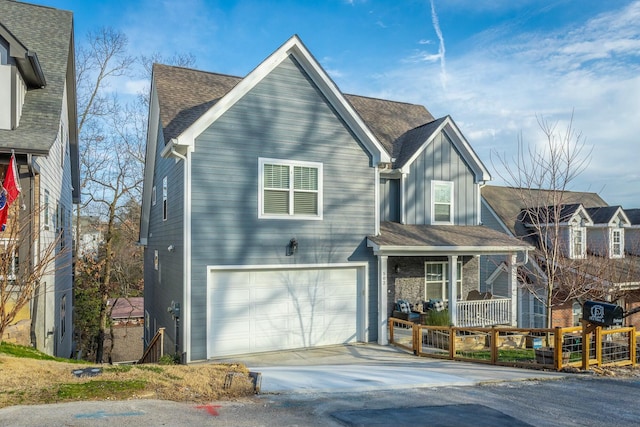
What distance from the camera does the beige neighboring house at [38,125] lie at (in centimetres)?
991

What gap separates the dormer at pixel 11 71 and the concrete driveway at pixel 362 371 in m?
7.32

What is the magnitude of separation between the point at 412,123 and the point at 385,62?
2.94m

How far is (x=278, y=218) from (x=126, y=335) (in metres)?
21.4

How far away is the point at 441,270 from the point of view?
16.5m

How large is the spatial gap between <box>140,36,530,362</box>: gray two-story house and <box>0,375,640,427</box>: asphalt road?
4.59 m

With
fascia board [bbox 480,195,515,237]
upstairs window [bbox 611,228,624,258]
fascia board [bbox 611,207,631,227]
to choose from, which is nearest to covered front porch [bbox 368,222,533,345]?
fascia board [bbox 480,195,515,237]

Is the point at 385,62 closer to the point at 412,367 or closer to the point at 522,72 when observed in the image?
the point at 522,72

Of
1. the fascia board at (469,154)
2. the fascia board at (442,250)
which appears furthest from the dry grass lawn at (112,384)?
the fascia board at (469,154)

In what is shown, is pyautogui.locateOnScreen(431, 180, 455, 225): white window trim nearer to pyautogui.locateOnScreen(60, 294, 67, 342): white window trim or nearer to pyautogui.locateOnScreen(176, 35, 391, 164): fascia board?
pyautogui.locateOnScreen(176, 35, 391, 164): fascia board

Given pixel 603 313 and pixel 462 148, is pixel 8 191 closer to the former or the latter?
pixel 603 313

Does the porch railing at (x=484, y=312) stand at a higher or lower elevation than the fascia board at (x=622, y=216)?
lower

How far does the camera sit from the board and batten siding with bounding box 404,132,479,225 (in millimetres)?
15523

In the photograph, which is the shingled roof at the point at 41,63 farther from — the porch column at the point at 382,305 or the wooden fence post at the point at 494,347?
the wooden fence post at the point at 494,347

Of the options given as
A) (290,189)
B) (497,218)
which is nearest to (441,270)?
(497,218)
